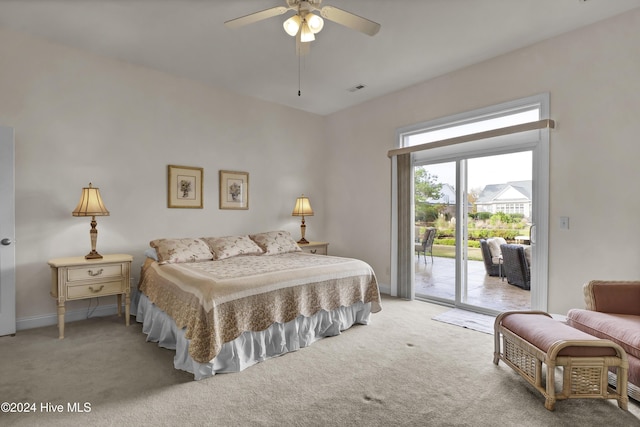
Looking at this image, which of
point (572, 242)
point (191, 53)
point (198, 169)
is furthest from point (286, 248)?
point (572, 242)

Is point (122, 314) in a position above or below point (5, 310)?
below

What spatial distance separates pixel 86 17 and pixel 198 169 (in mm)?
1933

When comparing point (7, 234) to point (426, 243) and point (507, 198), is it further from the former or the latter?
point (507, 198)

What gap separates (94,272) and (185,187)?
4.94 feet

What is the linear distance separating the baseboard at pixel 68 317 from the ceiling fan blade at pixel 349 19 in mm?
3788

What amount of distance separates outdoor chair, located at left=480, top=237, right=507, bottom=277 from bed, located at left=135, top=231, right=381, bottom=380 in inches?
59.7

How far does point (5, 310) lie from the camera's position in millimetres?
3158

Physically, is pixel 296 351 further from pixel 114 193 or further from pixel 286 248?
pixel 114 193

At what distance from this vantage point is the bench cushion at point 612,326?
6.88 ft

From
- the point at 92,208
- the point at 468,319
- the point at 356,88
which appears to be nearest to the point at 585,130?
the point at 468,319

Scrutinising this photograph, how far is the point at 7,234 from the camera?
3172 millimetres

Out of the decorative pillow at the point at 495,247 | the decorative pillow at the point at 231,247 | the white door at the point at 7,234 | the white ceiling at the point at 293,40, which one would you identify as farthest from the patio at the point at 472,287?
the white door at the point at 7,234

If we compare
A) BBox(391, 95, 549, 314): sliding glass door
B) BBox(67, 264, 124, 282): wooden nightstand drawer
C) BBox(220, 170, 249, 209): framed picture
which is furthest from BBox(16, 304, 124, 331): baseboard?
BBox(391, 95, 549, 314): sliding glass door

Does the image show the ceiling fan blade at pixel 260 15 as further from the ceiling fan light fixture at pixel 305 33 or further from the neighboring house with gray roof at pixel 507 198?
the neighboring house with gray roof at pixel 507 198
